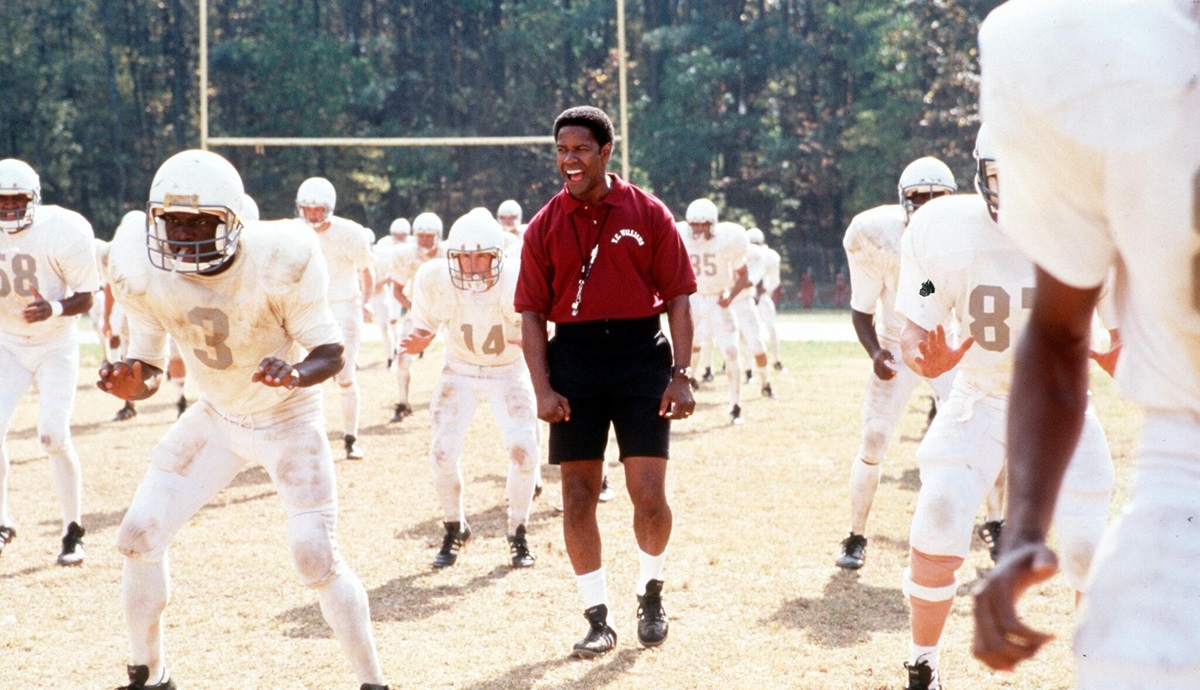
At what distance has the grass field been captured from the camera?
543 centimetres

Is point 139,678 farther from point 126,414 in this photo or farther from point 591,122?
point 126,414

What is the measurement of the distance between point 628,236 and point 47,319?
3564 mm

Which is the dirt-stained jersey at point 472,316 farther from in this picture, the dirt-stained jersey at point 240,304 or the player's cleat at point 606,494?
the dirt-stained jersey at point 240,304

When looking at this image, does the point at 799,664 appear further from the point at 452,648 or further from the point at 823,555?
the point at 823,555

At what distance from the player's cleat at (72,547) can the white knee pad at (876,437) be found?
167 inches

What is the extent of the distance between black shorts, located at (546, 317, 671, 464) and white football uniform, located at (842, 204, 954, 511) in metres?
1.95

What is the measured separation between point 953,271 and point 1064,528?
0.96m

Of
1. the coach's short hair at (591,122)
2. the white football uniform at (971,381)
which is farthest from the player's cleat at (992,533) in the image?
the coach's short hair at (591,122)

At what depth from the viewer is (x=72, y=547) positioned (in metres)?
7.39

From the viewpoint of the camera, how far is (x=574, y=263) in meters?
5.21

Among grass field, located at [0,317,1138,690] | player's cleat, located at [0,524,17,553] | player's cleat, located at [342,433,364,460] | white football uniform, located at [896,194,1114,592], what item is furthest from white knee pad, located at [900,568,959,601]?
player's cleat, located at [342,433,364,460]

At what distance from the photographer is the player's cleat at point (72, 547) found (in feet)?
24.0

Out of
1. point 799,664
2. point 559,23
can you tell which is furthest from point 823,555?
point 559,23

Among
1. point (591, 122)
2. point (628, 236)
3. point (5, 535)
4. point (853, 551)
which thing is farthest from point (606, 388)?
point (5, 535)
